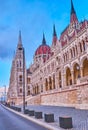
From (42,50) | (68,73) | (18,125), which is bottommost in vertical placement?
(18,125)

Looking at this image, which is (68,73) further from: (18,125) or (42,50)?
(42,50)

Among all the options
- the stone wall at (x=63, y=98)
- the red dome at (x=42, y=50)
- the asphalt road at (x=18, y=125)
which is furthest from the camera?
the red dome at (x=42, y=50)

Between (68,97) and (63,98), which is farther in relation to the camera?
(63,98)

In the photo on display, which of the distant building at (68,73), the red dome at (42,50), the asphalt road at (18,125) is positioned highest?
the red dome at (42,50)

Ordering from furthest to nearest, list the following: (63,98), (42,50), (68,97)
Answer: (42,50) < (63,98) < (68,97)

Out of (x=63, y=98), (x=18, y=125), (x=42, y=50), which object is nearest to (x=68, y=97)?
(x=63, y=98)

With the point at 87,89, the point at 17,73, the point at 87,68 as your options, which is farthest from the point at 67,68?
the point at 17,73

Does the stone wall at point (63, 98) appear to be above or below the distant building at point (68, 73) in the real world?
below

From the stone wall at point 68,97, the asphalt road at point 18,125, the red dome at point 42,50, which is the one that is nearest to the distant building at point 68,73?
the stone wall at point 68,97

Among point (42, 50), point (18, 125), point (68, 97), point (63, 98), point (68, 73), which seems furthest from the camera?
point (42, 50)

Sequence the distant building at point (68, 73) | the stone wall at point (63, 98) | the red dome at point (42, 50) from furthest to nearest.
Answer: the red dome at point (42, 50)
the stone wall at point (63, 98)
the distant building at point (68, 73)

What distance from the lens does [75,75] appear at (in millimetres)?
50219

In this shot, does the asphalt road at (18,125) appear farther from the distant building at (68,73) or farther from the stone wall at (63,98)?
the stone wall at (63,98)

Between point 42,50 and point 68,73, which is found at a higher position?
point 42,50
